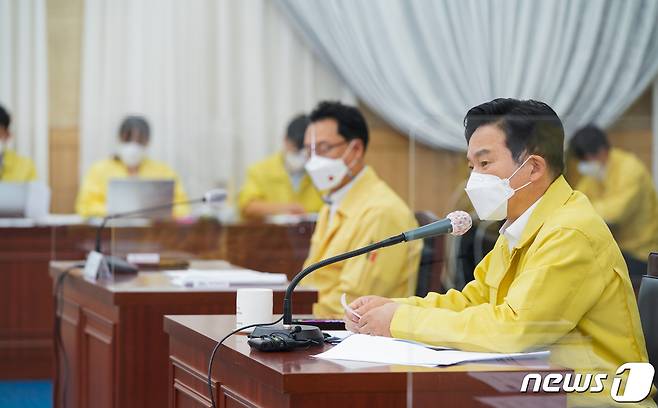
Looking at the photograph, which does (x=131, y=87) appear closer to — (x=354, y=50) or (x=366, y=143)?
(x=354, y=50)

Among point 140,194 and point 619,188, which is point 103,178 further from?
point 619,188

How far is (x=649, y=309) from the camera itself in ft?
7.60

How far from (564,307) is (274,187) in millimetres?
4254

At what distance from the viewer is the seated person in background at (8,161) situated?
20.8ft

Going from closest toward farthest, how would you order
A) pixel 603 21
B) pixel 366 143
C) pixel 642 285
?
pixel 642 285 → pixel 366 143 → pixel 603 21

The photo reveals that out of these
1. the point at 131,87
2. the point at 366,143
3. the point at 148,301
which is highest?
the point at 131,87

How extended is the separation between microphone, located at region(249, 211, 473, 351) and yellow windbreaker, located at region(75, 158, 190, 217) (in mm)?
3441

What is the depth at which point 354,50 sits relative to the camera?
23.5ft

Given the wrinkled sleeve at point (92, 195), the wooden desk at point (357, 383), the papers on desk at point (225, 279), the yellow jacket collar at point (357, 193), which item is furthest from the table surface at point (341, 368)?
the wrinkled sleeve at point (92, 195)

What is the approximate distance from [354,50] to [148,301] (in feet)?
13.0

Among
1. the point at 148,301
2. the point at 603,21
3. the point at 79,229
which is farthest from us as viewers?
the point at 603,21

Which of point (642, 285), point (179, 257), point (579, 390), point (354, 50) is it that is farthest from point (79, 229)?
point (579, 390)

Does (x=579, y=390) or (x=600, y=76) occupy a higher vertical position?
(x=600, y=76)

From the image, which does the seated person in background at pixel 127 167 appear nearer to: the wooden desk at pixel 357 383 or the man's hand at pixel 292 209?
the man's hand at pixel 292 209
